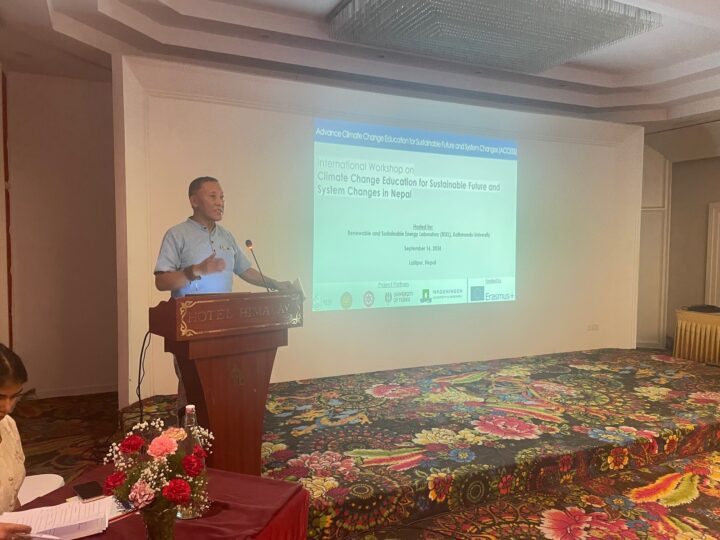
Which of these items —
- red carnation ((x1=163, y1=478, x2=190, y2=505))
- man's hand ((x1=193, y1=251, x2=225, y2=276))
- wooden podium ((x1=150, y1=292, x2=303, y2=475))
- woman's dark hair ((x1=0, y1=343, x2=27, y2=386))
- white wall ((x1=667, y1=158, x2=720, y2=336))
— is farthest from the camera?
white wall ((x1=667, y1=158, x2=720, y2=336))

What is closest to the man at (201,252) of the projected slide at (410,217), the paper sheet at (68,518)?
the projected slide at (410,217)

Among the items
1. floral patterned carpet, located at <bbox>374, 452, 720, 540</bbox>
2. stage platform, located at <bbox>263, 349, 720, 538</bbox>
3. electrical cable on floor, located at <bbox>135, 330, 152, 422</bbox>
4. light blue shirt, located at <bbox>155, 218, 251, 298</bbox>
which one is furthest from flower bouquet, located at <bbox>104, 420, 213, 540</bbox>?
electrical cable on floor, located at <bbox>135, 330, 152, 422</bbox>

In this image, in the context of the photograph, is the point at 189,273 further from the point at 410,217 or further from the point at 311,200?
the point at 410,217

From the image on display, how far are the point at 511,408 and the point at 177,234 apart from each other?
256cm

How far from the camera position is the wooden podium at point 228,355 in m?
2.01

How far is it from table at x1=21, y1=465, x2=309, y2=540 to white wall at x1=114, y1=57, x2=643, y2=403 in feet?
8.08

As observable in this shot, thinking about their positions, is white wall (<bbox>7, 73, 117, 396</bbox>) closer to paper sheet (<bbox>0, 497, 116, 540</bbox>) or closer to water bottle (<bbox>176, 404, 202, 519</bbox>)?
water bottle (<bbox>176, 404, 202, 519</bbox>)

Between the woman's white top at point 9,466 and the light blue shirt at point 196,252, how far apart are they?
205cm

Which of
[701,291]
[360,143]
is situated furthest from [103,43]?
[701,291]

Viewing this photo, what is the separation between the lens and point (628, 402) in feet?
12.6

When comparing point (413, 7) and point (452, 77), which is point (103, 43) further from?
point (452, 77)

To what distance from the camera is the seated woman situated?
133 centimetres

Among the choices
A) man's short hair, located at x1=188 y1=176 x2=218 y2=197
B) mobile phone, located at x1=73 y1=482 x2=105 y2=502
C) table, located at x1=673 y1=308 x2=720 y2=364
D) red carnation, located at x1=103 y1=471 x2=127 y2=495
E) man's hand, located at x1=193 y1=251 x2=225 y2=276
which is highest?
man's short hair, located at x1=188 y1=176 x2=218 y2=197

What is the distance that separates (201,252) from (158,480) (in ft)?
8.77
